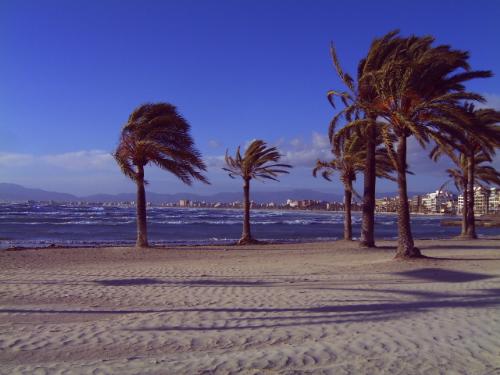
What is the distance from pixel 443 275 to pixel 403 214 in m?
3.05

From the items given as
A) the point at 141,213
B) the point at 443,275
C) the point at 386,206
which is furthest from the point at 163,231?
the point at 386,206

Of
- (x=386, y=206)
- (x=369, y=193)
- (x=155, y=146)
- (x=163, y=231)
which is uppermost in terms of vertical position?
Result: (x=155, y=146)

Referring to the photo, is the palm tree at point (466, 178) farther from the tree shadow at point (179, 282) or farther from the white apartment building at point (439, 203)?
the white apartment building at point (439, 203)

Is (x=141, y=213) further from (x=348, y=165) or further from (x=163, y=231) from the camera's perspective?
(x=163, y=231)

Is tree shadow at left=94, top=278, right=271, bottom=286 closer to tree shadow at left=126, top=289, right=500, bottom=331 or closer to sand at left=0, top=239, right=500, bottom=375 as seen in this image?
sand at left=0, top=239, right=500, bottom=375

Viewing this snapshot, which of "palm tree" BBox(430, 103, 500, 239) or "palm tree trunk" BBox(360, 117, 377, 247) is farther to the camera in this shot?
"palm tree" BBox(430, 103, 500, 239)

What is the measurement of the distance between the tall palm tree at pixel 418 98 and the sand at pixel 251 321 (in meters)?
3.21

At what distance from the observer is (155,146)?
16.7 metres

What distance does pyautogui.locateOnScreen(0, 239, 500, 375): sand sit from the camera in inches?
170

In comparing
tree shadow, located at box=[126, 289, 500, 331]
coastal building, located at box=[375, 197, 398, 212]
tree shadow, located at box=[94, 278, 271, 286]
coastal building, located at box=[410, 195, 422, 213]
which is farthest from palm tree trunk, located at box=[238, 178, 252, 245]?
coastal building, located at box=[410, 195, 422, 213]

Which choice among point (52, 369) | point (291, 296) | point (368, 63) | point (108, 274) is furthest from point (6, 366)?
point (368, 63)

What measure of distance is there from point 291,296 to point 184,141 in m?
10.9

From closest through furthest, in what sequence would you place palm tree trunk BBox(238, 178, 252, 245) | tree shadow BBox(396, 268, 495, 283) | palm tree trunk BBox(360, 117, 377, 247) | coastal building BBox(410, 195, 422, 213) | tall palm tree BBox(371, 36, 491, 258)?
tree shadow BBox(396, 268, 495, 283) → tall palm tree BBox(371, 36, 491, 258) → palm tree trunk BBox(360, 117, 377, 247) → palm tree trunk BBox(238, 178, 252, 245) → coastal building BBox(410, 195, 422, 213)

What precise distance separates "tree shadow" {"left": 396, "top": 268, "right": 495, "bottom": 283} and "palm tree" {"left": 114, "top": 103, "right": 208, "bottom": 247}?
9.33 meters
